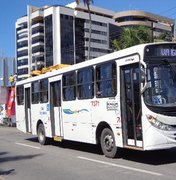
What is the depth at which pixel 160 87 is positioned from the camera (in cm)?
1063

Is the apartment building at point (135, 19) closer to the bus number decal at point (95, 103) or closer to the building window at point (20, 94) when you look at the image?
the building window at point (20, 94)

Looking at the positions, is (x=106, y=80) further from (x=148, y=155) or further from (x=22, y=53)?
(x=22, y=53)

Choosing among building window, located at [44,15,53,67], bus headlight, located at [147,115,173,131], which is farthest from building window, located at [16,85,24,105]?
building window, located at [44,15,53,67]

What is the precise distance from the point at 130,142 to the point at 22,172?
291cm

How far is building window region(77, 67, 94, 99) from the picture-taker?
13.3 m

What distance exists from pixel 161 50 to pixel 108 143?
3.20 meters

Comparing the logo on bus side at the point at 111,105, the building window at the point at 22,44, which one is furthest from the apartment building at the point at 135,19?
the logo on bus side at the point at 111,105

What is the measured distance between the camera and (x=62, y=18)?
447 feet

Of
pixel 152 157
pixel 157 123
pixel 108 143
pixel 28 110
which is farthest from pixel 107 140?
pixel 28 110

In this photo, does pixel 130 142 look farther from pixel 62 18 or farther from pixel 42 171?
pixel 62 18

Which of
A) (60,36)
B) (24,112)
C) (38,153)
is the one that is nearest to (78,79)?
(38,153)

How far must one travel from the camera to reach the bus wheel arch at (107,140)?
12148 mm

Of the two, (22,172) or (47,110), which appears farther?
(47,110)

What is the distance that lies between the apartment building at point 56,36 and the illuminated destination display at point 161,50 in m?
121
